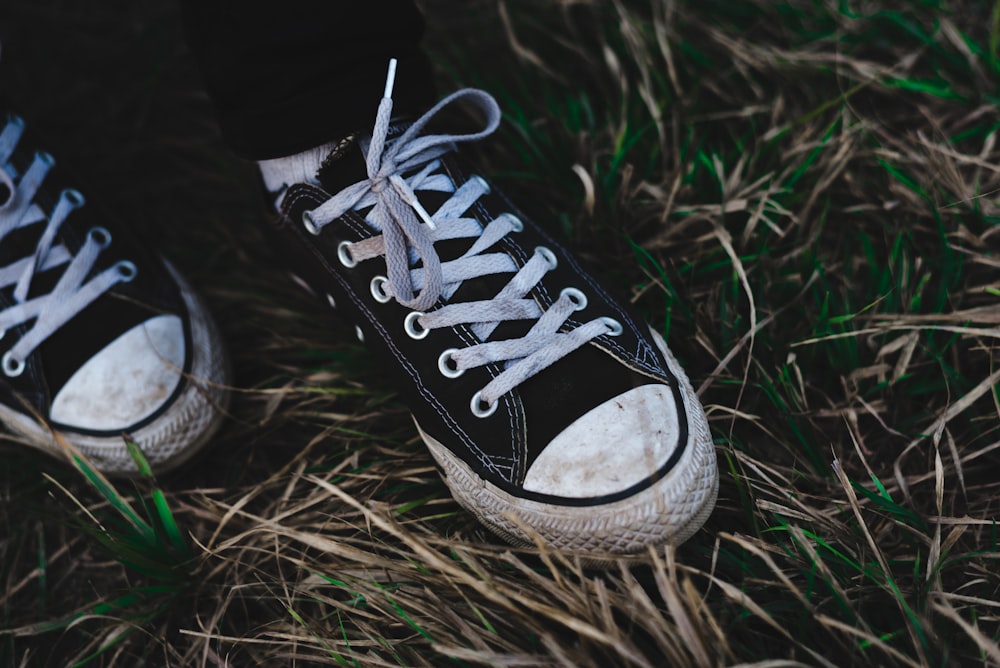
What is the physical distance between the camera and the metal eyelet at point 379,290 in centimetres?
132

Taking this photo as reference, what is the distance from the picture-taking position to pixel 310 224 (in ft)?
4.52

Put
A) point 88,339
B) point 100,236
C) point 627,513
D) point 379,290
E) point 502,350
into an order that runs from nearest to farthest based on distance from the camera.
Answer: point 627,513
point 502,350
point 379,290
point 88,339
point 100,236

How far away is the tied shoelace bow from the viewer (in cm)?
123

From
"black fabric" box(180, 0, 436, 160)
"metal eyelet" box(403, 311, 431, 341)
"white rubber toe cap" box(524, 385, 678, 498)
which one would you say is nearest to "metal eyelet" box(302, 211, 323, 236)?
"black fabric" box(180, 0, 436, 160)

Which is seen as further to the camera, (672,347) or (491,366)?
(672,347)

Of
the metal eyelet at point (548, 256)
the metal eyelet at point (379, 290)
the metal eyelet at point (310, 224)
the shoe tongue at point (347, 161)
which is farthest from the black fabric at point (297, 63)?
the metal eyelet at point (548, 256)

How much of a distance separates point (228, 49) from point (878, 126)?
58.9 inches

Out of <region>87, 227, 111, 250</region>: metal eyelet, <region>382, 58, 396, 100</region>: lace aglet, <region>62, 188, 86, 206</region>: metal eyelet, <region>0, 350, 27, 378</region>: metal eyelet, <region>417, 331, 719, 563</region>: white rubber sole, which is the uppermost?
<region>62, 188, 86, 206</region>: metal eyelet

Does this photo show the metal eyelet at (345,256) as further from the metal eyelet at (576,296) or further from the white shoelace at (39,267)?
the white shoelace at (39,267)

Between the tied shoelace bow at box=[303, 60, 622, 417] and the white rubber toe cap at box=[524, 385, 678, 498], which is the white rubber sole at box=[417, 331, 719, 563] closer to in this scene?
the white rubber toe cap at box=[524, 385, 678, 498]

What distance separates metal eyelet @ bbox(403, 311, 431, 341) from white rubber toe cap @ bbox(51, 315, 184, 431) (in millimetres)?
503

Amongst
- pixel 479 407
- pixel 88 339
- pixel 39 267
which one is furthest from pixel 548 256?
pixel 39 267

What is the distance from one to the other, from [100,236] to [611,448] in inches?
47.1

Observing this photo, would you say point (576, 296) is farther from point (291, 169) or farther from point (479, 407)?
point (291, 169)
